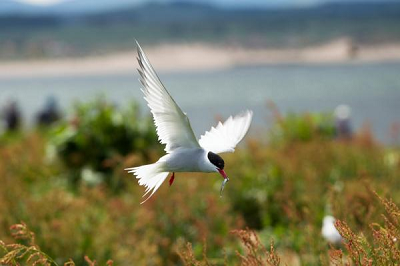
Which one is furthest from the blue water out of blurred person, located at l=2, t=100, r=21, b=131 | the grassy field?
the grassy field

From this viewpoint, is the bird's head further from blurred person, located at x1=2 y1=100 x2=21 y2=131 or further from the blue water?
blurred person, located at x1=2 y1=100 x2=21 y2=131

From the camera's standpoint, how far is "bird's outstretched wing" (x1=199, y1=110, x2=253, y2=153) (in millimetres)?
1797

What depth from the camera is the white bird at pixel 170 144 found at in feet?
5.03

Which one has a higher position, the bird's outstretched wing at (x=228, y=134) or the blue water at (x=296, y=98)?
the bird's outstretched wing at (x=228, y=134)

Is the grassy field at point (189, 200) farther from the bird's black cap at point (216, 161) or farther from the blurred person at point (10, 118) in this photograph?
the blurred person at point (10, 118)

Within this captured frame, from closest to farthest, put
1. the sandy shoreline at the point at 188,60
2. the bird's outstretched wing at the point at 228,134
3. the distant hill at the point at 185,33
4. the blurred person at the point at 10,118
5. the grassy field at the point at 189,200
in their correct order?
the bird's outstretched wing at the point at 228,134
the grassy field at the point at 189,200
the blurred person at the point at 10,118
the sandy shoreline at the point at 188,60
the distant hill at the point at 185,33

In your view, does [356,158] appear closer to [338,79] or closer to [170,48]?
[338,79]

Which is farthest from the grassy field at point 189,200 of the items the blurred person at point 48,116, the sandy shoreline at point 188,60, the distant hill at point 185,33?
the sandy shoreline at point 188,60

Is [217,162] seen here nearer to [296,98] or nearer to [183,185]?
[183,185]

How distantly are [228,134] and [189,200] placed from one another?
3459 mm

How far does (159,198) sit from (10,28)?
232 ft

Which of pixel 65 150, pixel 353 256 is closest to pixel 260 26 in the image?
pixel 65 150

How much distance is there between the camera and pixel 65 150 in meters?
7.74

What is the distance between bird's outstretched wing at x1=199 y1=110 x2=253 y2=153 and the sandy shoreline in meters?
44.7
